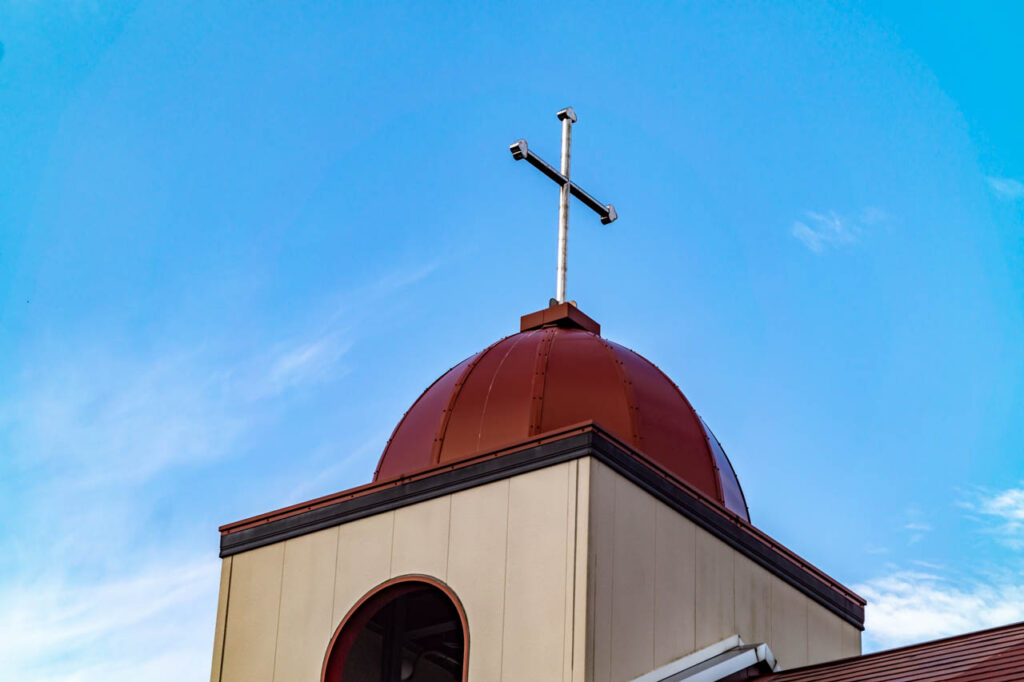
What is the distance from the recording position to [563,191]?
787 inches

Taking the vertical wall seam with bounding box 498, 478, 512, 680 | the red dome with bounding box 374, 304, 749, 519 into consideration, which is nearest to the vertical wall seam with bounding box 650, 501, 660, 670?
the red dome with bounding box 374, 304, 749, 519

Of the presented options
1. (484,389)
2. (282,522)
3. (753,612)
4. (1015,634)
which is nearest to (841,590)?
(753,612)

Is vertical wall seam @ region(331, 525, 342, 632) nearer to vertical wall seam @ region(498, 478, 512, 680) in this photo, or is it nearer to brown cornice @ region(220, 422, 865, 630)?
brown cornice @ region(220, 422, 865, 630)

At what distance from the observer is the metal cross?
64.2 ft

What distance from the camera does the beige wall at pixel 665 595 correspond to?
1455 cm

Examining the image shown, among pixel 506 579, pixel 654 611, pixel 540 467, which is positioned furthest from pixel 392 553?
pixel 654 611

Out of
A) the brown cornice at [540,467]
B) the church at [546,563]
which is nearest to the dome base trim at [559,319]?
the church at [546,563]

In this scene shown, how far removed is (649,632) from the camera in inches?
593

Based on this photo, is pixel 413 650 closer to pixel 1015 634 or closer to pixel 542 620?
pixel 542 620

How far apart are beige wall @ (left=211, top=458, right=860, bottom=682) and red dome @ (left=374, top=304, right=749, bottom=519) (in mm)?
871

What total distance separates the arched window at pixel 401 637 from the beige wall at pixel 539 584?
5.5 inches

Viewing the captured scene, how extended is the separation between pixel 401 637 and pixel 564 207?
19.6 feet

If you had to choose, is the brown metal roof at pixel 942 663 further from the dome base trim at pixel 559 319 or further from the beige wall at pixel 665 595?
the dome base trim at pixel 559 319

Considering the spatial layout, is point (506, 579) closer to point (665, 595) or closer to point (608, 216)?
point (665, 595)
